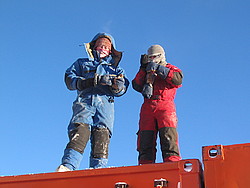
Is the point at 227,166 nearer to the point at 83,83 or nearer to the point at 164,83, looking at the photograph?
the point at 164,83

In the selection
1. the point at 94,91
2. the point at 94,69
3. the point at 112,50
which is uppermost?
the point at 112,50

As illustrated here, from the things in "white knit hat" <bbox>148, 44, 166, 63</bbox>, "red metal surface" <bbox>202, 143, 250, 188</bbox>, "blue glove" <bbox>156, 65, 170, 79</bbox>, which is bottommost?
"red metal surface" <bbox>202, 143, 250, 188</bbox>

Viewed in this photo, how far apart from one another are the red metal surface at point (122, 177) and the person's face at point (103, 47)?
8.39 feet

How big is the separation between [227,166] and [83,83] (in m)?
2.56

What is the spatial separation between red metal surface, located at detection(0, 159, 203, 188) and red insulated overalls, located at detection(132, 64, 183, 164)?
169 cm

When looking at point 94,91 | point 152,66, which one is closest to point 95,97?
point 94,91

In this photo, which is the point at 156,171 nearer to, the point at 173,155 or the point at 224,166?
the point at 224,166

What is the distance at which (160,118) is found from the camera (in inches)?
143

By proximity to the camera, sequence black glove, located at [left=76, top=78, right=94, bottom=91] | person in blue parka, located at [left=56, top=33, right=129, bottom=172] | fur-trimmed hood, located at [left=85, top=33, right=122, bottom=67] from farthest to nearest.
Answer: fur-trimmed hood, located at [left=85, top=33, right=122, bottom=67], black glove, located at [left=76, top=78, right=94, bottom=91], person in blue parka, located at [left=56, top=33, right=129, bottom=172]

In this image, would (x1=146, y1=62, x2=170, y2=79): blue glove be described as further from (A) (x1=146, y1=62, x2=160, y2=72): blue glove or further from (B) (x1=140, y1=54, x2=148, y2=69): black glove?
(B) (x1=140, y1=54, x2=148, y2=69): black glove

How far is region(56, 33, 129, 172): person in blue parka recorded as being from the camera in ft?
11.2

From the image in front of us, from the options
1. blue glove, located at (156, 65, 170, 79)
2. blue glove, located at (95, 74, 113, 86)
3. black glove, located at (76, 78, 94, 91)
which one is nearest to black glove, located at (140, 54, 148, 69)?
blue glove, located at (156, 65, 170, 79)

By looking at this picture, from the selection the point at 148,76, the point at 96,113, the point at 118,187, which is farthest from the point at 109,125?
the point at 118,187

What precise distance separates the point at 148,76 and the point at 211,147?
2281mm
